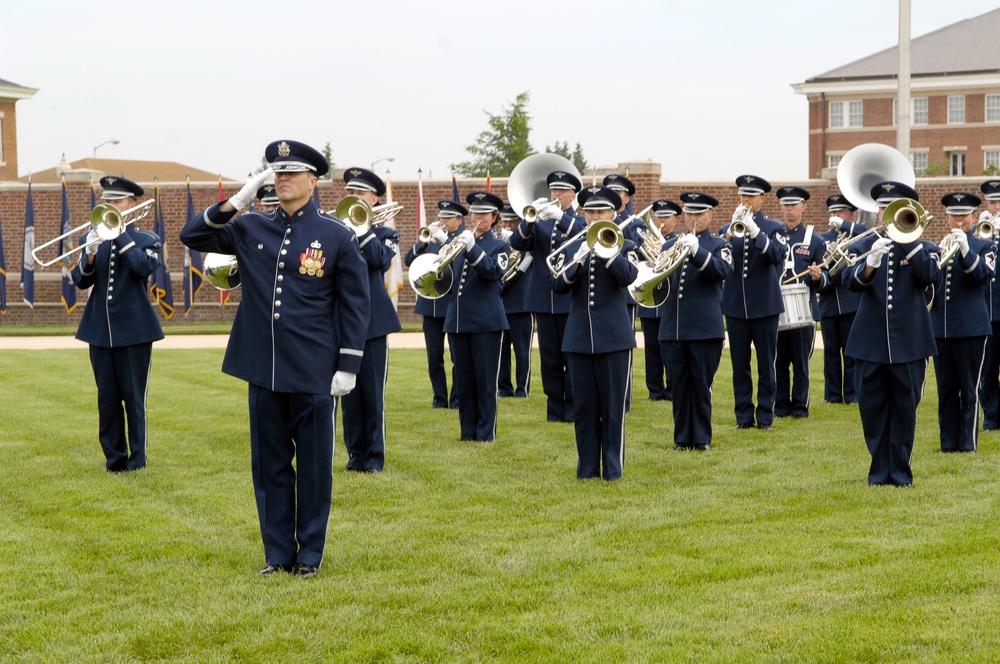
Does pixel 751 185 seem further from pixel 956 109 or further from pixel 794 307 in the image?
pixel 956 109

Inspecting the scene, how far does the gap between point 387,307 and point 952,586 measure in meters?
4.84

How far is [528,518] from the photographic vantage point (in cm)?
760

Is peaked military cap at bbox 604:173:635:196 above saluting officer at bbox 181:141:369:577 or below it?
above

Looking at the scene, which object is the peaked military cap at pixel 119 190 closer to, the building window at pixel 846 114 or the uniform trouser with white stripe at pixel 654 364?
the uniform trouser with white stripe at pixel 654 364

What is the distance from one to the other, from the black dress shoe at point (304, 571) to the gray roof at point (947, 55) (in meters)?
55.5

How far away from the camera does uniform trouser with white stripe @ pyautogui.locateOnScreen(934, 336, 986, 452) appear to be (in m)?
9.76

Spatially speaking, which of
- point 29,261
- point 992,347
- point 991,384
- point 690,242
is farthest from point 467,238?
point 29,261

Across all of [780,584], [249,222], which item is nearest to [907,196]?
[780,584]

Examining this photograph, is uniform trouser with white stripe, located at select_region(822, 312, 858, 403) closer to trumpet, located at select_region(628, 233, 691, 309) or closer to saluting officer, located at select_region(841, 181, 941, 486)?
trumpet, located at select_region(628, 233, 691, 309)

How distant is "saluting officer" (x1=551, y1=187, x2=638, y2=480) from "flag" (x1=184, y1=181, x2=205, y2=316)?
21109 mm

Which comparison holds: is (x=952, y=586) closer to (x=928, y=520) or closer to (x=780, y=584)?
(x=780, y=584)

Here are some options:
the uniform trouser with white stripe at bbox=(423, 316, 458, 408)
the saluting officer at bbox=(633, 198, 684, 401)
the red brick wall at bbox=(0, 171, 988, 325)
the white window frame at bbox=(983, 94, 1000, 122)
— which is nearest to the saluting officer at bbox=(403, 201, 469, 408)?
the uniform trouser with white stripe at bbox=(423, 316, 458, 408)

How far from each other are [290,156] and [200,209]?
945 inches

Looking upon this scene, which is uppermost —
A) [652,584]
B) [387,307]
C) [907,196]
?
[907,196]
